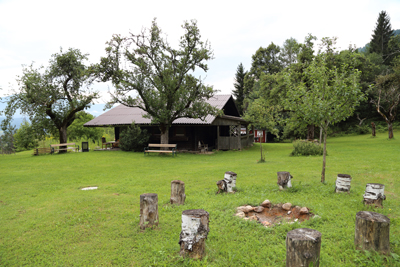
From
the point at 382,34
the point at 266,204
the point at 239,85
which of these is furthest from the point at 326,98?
the point at 382,34

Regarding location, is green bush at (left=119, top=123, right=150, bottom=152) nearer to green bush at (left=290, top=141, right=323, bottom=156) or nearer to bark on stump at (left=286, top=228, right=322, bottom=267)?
green bush at (left=290, top=141, right=323, bottom=156)

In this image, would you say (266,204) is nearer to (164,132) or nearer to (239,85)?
(164,132)

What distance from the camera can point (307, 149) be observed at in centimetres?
1650

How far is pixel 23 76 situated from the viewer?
65.7ft

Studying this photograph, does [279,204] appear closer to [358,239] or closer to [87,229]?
[358,239]

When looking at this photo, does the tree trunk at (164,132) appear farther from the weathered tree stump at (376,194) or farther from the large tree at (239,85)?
the large tree at (239,85)

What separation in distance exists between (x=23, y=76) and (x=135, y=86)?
10458 millimetres

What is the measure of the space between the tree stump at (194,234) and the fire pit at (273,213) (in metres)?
1.79

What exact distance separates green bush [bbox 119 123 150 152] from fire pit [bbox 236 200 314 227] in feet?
52.7

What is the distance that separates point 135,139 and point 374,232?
1898 centimetres

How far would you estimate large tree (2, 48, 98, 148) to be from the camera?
65.5 ft

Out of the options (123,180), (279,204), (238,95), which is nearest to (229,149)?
(123,180)

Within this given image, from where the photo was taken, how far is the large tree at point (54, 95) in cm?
1995

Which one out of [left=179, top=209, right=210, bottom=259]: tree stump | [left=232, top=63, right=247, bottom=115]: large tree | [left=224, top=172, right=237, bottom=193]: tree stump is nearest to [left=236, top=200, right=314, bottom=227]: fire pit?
[left=224, top=172, right=237, bottom=193]: tree stump
